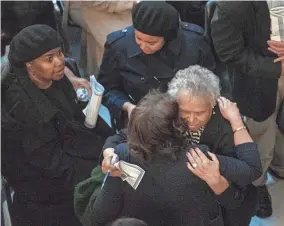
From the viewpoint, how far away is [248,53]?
8.55ft

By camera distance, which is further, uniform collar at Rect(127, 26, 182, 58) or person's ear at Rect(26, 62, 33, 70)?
uniform collar at Rect(127, 26, 182, 58)

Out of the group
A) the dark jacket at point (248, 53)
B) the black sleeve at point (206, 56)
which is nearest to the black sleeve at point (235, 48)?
the dark jacket at point (248, 53)

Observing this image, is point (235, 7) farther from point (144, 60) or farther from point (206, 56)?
point (144, 60)

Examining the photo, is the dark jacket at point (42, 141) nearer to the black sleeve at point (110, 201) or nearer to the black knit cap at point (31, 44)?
the black knit cap at point (31, 44)

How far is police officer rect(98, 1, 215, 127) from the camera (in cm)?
274

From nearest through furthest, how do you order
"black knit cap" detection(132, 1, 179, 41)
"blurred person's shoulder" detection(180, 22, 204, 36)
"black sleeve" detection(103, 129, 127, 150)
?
"black sleeve" detection(103, 129, 127, 150) → "black knit cap" detection(132, 1, 179, 41) → "blurred person's shoulder" detection(180, 22, 204, 36)

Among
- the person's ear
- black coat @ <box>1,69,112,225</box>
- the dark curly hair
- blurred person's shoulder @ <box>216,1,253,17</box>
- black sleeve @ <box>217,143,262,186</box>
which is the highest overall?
blurred person's shoulder @ <box>216,1,253,17</box>

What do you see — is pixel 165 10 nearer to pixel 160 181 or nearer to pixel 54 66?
pixel 54 66

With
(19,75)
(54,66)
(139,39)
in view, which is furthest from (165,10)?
(19,75)

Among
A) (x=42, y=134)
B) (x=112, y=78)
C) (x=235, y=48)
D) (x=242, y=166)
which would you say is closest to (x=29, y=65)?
(x=42, y=134)

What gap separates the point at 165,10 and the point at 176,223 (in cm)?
101

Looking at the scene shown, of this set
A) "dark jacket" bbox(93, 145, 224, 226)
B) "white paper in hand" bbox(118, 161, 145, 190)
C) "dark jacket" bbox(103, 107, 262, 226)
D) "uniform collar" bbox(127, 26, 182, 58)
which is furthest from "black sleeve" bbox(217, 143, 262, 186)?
"uniform collar" bbox(127, 26, 182, 58)

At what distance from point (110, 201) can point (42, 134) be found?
0.76 meters

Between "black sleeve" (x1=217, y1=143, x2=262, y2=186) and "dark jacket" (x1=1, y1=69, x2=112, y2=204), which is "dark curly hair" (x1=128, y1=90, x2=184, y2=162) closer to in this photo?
"black sleeve" (x1=217, y1=143, x2=262, y2=186)
